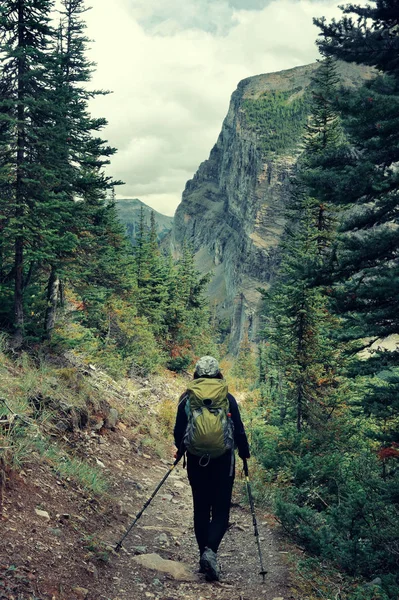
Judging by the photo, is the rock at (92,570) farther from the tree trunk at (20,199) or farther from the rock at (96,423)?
the tree trunk at (20,199)

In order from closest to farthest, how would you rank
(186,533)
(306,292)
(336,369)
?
1. (186,533)
2. (306,292)
3. (336,369)

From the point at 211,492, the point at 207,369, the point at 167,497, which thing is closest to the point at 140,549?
the point at 211,492

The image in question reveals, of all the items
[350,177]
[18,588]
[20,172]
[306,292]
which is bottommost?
[18,588]

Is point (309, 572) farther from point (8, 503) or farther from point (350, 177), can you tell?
point (350, 177)

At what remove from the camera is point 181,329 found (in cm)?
3153

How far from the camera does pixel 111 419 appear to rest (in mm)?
9469

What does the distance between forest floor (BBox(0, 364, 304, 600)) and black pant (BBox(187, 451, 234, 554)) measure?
52cm

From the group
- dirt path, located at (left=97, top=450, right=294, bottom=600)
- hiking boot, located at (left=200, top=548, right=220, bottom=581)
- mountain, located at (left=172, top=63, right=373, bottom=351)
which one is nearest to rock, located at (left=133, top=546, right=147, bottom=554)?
dirt path, located at (left=97, top=450, right=294, bottom=600)

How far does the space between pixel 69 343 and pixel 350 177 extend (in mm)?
8739

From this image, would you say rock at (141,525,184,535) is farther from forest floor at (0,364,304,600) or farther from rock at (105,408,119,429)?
rock at (105,408,119,429)

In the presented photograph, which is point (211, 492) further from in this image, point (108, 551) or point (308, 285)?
point (308, 285)

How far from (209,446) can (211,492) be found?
2.54 ft

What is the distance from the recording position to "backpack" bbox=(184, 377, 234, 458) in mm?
4832

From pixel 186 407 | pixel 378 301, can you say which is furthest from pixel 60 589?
pixel 378 301
